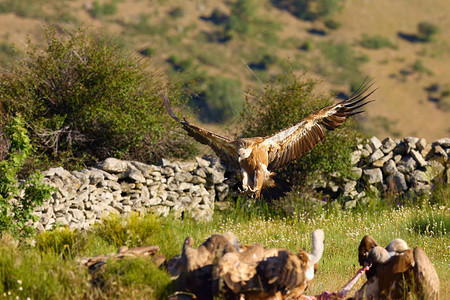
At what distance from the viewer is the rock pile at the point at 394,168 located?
13391mm

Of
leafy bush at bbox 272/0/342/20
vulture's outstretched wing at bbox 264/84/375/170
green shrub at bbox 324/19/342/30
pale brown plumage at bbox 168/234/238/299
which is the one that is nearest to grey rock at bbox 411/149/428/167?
vulture's outstretched wing at bbox 264/84/375/170

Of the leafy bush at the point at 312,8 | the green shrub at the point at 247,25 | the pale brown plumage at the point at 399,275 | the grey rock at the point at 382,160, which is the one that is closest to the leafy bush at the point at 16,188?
the pale brown plumage at the point at 399,275

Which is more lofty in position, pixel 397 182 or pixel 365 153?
pixel 365 153

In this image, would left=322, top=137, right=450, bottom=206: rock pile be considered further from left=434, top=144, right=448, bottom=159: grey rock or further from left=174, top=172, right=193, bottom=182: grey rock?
left=174, top=172, right=193, bottom=182: grey rock

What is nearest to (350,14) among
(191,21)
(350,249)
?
(191,21)

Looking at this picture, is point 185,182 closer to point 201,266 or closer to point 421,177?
point 421,177

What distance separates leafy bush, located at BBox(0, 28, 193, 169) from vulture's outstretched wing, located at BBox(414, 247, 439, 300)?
7.87 metres

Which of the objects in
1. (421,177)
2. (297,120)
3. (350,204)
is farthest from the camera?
(421,177)

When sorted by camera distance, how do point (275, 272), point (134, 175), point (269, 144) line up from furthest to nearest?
1. point (134, 175)
2. point (269, 144)
3. point (275, 272)

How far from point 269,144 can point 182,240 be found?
2025 millimetres

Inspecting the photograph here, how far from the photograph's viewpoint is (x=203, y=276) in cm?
498

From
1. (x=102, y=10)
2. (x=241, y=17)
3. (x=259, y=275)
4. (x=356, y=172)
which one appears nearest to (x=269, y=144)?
(x=259, y=275)

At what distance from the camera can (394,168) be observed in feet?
44.8

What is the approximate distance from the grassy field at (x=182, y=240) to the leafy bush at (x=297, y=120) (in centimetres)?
87
